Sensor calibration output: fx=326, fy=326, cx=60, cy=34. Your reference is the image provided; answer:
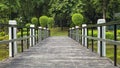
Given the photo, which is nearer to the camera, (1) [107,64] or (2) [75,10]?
(1) [107,64]

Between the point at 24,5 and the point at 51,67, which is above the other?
the point at 24,5

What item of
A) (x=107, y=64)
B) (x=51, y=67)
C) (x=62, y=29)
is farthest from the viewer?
(x=62, y=29)

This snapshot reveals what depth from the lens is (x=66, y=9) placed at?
175ft

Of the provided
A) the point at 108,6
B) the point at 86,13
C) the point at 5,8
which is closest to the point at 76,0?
the point at 86,13

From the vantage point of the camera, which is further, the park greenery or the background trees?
the background trees

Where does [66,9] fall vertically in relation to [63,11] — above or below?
above

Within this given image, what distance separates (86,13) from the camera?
5412cm

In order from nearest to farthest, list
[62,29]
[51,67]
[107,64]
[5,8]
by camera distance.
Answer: [51,67], [107,64], [5,8], [62,29]

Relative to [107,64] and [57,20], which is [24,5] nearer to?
[57,20]

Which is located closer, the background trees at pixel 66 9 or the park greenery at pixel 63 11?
the park greenery at pixel 63 11

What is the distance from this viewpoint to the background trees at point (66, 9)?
50125 mm

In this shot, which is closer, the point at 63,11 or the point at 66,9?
the point at 63,11

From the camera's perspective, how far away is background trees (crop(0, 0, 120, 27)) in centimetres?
5012

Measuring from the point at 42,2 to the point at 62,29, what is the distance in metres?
6.15
